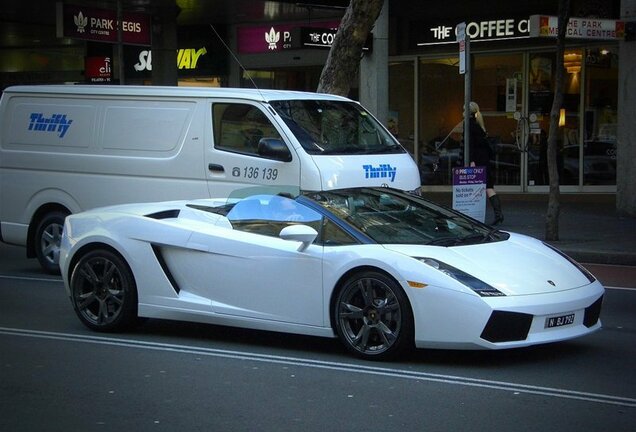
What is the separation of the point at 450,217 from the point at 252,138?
384 cm

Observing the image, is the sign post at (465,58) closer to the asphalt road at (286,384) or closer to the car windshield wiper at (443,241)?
the asphalt road at (286,384)

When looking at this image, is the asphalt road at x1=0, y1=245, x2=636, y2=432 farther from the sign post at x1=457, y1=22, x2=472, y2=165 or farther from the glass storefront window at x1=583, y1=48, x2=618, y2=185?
the glass storefront window at x1=583, y1=48, x2=618, y2=185

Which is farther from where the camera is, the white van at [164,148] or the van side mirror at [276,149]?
the white van at [164,148]

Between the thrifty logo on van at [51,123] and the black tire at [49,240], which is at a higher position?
the thrifty logo on van at [51,123]

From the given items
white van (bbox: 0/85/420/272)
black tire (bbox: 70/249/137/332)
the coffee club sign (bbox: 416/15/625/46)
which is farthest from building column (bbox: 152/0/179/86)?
black tire (bbox: 70/249/137/332)

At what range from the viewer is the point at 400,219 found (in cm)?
822

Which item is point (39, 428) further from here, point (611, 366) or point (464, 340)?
point (611, 366)

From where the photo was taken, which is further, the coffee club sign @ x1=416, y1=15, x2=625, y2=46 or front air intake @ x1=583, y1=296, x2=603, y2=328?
the coffee club sign @ x1=416, y1=15, x2=625, y2=46

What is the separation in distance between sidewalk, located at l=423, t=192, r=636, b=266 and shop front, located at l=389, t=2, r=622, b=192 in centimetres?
38

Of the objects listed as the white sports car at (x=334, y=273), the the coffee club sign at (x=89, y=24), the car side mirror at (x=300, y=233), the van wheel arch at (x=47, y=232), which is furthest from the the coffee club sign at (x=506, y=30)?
the car side mirror at (x=300, y=233)

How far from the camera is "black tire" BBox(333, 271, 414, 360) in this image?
7430 mm

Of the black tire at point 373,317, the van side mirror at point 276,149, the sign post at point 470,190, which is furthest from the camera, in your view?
the sign post at point 470,190

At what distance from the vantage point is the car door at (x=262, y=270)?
7875 millimetres

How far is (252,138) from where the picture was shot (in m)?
11.8
